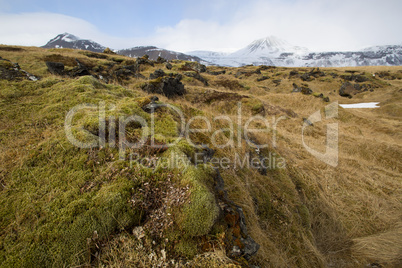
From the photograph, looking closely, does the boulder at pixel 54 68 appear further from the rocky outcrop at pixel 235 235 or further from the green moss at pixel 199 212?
the rocky outcrop at pixel 235 235

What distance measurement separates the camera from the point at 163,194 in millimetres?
2391

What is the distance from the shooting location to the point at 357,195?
5.27 meters

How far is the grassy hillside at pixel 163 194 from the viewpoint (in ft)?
Answer: 6.40

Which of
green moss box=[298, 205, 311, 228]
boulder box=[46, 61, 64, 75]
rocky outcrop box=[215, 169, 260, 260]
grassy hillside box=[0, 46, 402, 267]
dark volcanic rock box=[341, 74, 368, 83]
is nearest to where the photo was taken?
grassy hillside box=[0, 46, 402, 267]

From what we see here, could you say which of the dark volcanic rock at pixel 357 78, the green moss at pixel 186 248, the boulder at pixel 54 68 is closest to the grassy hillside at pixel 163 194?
the green moss at pixel 186 248

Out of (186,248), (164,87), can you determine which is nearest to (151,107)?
(186,248)

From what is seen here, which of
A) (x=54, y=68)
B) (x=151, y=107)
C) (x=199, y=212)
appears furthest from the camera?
(x=54, y=68)

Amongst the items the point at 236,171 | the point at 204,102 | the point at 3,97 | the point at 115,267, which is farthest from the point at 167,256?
the point at 204,102

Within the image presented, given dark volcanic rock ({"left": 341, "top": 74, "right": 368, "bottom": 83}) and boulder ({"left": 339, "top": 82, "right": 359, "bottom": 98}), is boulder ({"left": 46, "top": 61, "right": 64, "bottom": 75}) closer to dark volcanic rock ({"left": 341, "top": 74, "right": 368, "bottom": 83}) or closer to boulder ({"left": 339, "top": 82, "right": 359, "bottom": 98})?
boulder ({"left": 339, "top": 82, "right": 359, "bottom": 98})

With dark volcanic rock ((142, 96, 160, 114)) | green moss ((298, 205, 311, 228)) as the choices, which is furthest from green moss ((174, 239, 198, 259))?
dark volcanic rock ((142, 96, 160, 114))

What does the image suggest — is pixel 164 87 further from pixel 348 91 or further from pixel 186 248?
pixel 348 91

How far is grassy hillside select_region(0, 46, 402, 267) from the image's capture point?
1952mm

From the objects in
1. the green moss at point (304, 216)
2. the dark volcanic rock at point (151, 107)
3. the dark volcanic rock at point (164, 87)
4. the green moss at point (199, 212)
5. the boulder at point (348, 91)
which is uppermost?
the boulder at point (348, 91)

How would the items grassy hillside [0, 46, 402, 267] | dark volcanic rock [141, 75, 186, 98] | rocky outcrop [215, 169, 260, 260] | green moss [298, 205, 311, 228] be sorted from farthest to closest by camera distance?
1. dark volcanic rock [141, 75, 186, 98]
2. green moss [298, 205, 311, 228]
3. rocky outcrop [215, 169, 260, 260]
4. grassy hillside [0, 46, 402, 267]
